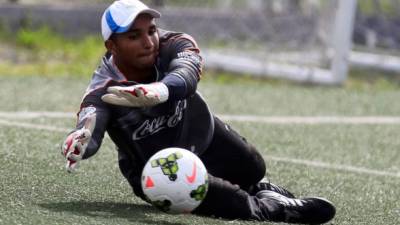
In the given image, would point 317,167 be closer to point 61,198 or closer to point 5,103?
point 61,198

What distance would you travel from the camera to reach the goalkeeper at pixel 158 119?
18.0 feet

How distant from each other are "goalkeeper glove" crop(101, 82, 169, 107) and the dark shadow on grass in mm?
557

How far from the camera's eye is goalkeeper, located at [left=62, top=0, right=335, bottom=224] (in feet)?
18.0

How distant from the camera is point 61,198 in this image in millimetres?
5832

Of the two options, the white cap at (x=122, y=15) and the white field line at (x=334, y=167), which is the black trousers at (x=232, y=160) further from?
the white field line at (x=334, y=167)

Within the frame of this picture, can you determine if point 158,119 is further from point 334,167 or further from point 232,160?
point 334,167

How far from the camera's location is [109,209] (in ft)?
18.6

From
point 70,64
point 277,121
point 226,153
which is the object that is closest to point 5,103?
point 277,121

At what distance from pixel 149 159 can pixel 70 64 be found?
8046 millimetres

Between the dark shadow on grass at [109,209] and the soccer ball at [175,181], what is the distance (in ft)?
0.43

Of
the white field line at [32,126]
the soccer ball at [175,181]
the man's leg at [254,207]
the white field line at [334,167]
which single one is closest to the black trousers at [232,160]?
the man's leg at [254,207]

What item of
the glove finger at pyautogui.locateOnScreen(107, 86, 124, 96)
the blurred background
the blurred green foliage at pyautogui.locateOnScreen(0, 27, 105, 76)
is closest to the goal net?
the blurred background

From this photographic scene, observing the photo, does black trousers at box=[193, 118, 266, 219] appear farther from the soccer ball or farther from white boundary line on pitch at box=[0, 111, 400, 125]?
white boundary line on pitch at box=[0, 111, 400, 125]

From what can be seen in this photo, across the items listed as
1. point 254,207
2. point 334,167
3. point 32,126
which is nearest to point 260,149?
point 334,167
